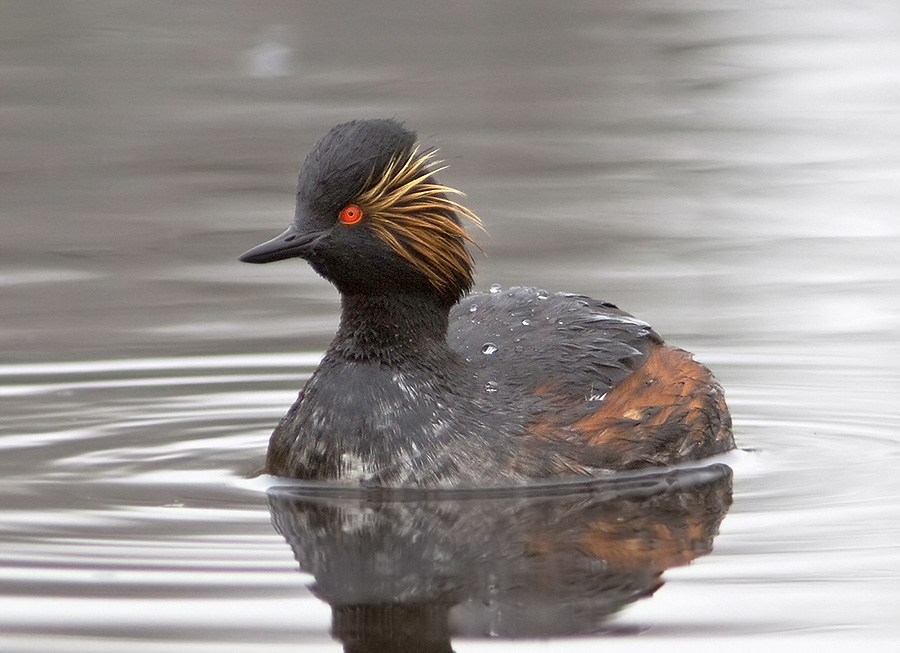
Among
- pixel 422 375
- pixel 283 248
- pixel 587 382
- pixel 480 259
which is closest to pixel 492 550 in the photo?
pixel 422 375

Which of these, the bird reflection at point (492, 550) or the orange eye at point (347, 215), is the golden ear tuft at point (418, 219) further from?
the bird reflection at point (492, 550)

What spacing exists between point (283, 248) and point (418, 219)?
0.69 metres

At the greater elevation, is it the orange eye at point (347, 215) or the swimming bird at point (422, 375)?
the orange eye at point (347, 215)

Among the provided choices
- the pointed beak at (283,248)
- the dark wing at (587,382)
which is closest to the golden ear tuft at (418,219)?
the pointed beak at (283,248)

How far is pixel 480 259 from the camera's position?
13.5 meters

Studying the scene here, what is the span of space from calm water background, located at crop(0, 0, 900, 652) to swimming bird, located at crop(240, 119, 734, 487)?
0.51 meters

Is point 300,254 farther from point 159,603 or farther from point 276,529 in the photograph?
point 159,603

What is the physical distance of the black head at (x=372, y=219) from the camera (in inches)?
332

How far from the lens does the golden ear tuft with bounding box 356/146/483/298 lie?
852 centimetres

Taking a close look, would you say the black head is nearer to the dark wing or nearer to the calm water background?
the dark wing

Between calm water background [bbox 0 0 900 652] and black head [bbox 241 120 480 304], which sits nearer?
calm water background [bbox 0 0 900 652]

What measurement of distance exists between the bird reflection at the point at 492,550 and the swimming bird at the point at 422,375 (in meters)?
0.15

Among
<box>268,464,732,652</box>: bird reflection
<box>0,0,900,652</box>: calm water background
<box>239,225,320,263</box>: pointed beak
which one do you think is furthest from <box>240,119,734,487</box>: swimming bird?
<box>0,0,900,652</box>: calm water background

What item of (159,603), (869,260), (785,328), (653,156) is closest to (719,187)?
(653,156)
